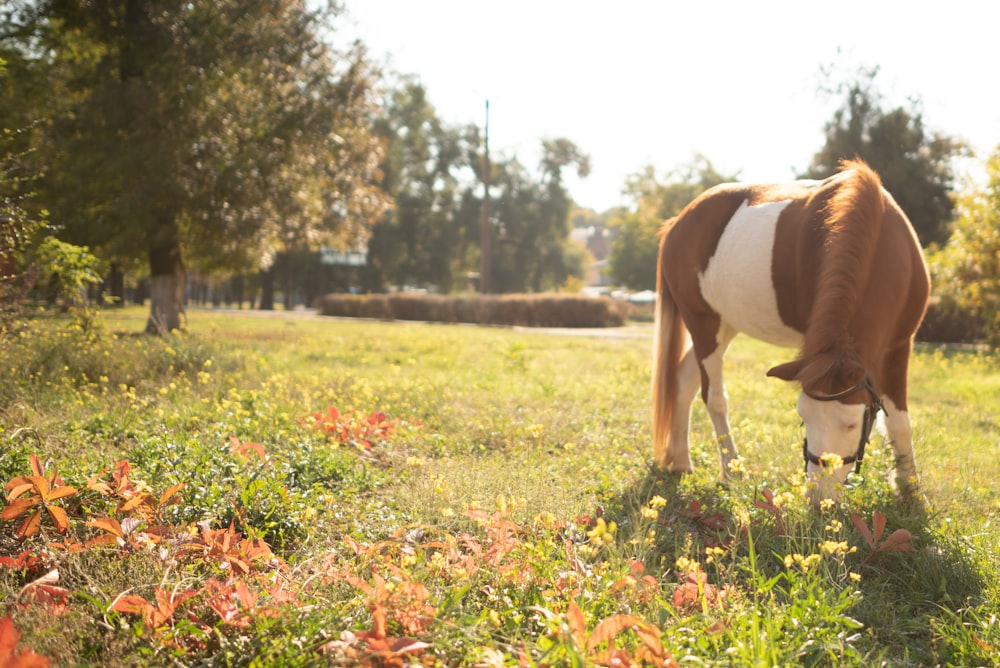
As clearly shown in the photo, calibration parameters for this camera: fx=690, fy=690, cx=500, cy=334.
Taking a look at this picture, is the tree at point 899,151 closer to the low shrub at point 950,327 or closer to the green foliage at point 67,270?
the low shrub at point 950,327

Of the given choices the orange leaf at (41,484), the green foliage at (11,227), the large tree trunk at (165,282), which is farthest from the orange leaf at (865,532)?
the large tree trunk at (165,282)

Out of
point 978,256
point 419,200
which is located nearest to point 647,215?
point 419,200

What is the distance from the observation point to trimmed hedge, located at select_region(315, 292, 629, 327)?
24.4 m

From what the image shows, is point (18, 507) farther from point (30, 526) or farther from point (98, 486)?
point (98, 486)

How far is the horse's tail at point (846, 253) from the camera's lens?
2977mm

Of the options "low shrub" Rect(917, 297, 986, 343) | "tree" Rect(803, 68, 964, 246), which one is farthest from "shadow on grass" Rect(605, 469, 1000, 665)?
"tree" Rect(803, 68, 964, 246)

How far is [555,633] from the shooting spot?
177cm

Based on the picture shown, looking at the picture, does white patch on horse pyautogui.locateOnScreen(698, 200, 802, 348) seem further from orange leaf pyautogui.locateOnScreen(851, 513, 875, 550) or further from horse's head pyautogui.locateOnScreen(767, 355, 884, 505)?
orange leaf pyautogui.locateOnScreen(851, 513, 875, 550)

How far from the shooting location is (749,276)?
3.97 m

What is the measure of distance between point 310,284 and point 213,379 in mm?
40376

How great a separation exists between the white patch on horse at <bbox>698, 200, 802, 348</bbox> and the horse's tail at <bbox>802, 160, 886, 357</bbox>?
1.60 ft

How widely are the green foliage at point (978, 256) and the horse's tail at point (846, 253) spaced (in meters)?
9.80

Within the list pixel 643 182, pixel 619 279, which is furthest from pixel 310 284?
pixel 643 182

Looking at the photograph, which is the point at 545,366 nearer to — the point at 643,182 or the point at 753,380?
the point at 753,380
